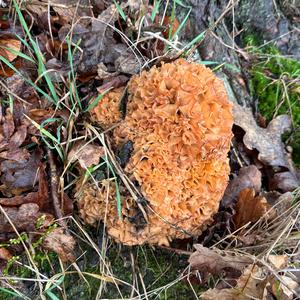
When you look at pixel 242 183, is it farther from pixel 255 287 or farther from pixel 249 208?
pixel 255 287

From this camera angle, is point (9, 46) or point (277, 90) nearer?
point (9, 46)

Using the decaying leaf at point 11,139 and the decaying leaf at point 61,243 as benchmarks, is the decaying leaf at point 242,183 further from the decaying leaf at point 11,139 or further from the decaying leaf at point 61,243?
the decaying leaf at point 11,139

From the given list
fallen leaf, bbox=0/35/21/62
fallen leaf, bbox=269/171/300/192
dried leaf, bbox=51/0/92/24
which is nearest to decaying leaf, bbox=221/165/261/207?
fallen leaf, bbox=269/171/300/192

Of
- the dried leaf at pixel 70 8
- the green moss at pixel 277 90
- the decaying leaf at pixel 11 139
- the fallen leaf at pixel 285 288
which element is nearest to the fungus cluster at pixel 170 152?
the decaying leaf at pixel 11 139

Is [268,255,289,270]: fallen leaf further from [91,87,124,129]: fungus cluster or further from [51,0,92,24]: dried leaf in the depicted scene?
[51,0,92,24]: dried leaf

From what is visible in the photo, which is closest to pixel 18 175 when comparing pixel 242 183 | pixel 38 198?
pixel 38 198

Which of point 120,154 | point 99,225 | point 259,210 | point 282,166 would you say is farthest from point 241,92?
point 99,225
